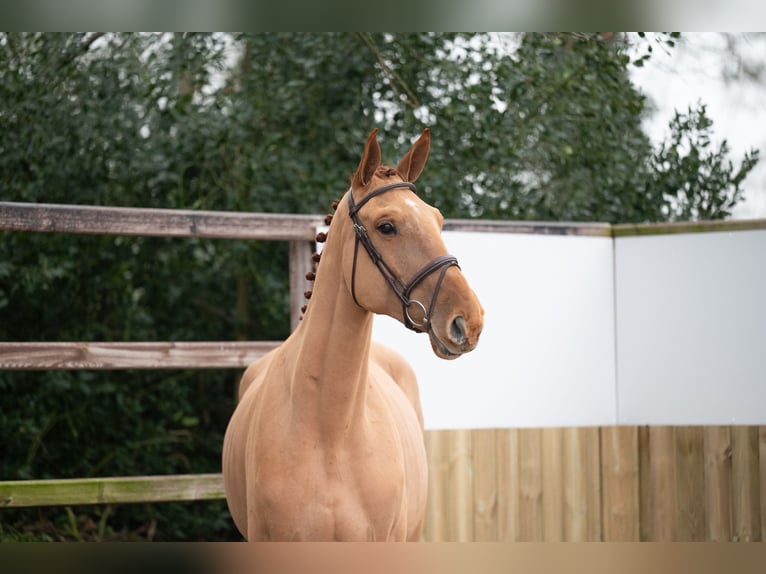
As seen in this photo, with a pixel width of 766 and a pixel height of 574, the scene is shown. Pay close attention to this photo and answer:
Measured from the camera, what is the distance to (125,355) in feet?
14.2

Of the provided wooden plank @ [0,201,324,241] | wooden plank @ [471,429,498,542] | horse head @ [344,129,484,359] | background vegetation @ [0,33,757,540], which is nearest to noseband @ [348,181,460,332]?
horse head @ [344,129,484,359]

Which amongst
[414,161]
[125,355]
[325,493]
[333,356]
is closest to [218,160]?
[125,355]

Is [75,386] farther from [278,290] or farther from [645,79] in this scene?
[645,79]

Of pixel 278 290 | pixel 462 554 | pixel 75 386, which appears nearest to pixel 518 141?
pixel 278 290

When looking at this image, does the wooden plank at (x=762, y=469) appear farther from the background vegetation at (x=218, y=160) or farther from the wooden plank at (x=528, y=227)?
the background vegetation at (x=218, y=160)

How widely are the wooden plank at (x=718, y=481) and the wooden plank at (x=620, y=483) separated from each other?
1.20ft

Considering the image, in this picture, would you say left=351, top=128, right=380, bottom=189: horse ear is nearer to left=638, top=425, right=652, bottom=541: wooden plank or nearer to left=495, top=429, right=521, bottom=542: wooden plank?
left=495, top=429, right=521, bottom=542: wooden plank

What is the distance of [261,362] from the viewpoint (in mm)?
3924

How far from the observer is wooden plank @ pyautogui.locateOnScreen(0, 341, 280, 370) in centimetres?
412

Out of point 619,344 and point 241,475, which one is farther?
point 619,344

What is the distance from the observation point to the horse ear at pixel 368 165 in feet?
8.87

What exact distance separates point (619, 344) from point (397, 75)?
235 cm

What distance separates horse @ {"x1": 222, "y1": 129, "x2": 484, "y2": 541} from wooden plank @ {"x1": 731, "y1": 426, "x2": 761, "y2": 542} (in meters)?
2.52

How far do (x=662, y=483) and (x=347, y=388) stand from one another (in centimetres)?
280
